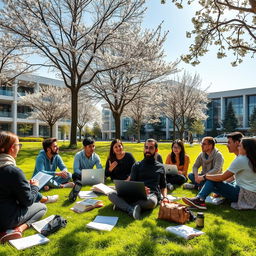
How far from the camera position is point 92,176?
6781 mm

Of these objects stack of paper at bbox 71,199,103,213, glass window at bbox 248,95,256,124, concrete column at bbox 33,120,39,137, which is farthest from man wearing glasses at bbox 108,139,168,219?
glass window at bbox 248,95,256,124

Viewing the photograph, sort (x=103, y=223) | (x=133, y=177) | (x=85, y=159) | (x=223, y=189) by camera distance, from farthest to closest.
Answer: (x=85, y=159)
(x=133, y=177)
(x=223, y=189)
(x=103, y=223)

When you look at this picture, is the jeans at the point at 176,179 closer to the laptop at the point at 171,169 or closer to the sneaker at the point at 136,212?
the laptop at the point at 171,169

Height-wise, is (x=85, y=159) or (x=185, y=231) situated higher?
(x=85, y=159)

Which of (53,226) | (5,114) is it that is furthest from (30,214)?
(5,114)

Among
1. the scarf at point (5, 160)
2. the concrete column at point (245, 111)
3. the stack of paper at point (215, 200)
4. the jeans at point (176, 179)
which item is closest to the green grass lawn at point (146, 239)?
the stack of paper at point (215, 200)

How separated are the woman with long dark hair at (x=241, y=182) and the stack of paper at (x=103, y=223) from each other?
1484 millimetres

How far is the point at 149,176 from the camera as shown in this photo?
5.02 metres

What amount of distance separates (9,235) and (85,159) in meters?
3.91

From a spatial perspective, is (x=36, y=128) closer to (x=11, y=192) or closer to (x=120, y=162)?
(x=120, y=162)

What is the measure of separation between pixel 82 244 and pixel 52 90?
1344 inches

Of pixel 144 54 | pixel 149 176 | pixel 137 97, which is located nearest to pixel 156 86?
pixel 137 97

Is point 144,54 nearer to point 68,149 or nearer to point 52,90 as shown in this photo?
point 68,149

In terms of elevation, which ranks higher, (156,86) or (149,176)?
(156,86)
